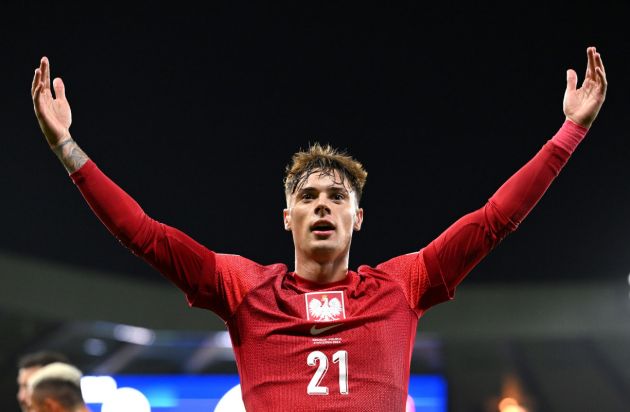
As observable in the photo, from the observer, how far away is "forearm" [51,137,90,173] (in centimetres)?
217

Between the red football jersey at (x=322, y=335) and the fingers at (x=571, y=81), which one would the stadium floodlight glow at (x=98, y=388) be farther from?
the fingers at (x=571, y=81)

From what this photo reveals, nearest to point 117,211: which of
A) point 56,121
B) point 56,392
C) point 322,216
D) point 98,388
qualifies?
point 56,121

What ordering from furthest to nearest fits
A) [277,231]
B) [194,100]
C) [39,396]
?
[277,231]
[194,100]
[39,396]

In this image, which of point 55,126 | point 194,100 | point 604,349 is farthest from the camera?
point 604,349

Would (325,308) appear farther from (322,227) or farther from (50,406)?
(50,406)

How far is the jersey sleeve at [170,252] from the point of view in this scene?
2.16 metres

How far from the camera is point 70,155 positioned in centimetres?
218

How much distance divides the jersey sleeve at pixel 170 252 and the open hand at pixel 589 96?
1.04 meters

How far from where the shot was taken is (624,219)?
31.8 feet

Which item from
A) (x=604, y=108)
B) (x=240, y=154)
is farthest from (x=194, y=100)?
(x=604, y=108)

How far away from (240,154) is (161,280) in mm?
1702

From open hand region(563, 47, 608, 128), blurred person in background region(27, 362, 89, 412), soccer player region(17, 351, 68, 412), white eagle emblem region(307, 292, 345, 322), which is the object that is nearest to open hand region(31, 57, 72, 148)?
white eagle emblem region(307, 292, 345, 322)

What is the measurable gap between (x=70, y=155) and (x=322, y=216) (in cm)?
75

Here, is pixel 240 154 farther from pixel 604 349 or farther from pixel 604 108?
pixel 604 349
